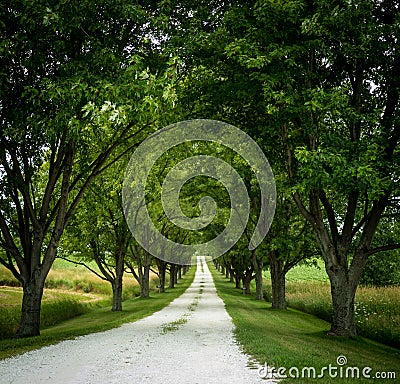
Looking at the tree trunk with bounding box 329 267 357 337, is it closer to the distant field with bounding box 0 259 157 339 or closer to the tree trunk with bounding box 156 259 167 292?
the distant field with bounding box 0 259 157 339

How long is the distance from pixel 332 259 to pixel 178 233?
30.4 meters

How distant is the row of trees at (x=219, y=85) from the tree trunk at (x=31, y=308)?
4cm

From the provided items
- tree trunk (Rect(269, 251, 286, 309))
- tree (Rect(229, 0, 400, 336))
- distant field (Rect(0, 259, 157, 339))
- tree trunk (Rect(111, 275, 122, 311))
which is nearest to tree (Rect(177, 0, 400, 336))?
tree (Rect(229, 0, 400, 336))

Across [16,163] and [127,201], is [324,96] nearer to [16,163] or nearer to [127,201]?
[16,163]

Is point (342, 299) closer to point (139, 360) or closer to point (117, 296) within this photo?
point (139, 360)

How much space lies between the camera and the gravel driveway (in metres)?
7.66

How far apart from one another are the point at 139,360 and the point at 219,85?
Result: 9.57m

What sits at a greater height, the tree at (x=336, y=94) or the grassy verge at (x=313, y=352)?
the tree at (x=336, y=94)

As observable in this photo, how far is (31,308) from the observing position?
14.4 metres

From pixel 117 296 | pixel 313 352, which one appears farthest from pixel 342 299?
pixel 117 296

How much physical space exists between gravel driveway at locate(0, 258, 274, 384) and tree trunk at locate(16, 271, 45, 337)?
224 centimetres

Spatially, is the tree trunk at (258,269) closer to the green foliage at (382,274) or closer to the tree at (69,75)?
the green foliage at (382,274)

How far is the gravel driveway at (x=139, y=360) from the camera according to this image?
7.66 m

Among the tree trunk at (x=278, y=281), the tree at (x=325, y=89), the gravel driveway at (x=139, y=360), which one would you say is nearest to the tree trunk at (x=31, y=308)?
the gravel driveway at (x=139, y=360)
